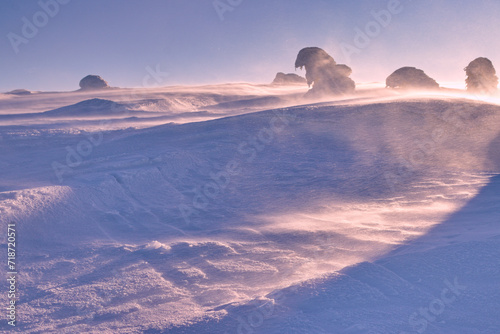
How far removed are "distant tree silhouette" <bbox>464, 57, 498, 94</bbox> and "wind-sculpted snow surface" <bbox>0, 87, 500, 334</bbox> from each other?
12.9 meters

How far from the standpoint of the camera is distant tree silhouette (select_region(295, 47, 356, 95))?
68.6 feet

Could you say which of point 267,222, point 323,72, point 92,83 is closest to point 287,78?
point 92,83

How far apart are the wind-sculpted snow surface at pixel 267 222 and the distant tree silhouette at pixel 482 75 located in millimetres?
12930

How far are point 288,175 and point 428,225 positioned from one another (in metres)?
2.51

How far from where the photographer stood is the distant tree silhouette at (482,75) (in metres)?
19.7

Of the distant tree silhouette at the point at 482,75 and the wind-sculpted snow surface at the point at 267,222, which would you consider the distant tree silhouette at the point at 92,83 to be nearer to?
the wind-sculpted snow surface at the point at 267,222

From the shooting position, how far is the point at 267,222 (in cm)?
493

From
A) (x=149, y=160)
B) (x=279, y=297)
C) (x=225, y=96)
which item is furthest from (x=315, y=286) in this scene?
(x=225, y=96)

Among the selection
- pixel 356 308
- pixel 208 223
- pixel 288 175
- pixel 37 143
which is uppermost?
pixel 37 143

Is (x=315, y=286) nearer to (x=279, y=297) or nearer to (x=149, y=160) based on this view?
(x=279, y=297)

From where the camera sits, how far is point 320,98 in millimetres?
20406
